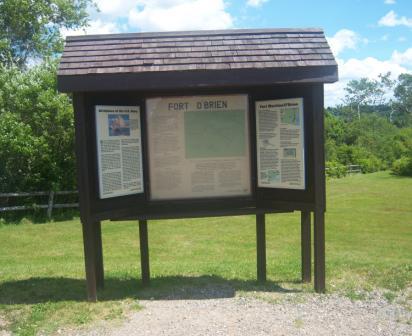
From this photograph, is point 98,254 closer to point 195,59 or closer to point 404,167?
point 195,59

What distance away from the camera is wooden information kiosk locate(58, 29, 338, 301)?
589 cm

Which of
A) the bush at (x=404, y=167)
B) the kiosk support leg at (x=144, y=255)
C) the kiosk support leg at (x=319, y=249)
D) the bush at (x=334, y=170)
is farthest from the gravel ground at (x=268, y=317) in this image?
the bush at (x=404, y=167)

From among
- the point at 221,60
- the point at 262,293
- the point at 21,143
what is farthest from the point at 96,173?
the point at 21,143

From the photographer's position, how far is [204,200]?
6.65 metres

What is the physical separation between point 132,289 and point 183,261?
3056 millimetres

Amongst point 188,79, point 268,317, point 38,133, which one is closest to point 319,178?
point 268,317

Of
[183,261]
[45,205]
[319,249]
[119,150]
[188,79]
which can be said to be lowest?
[183,261]

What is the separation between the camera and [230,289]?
258 inches

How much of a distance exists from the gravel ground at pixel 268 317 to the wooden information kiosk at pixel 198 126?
647mm

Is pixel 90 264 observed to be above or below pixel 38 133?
below

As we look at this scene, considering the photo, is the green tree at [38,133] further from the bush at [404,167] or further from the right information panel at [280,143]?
the bush at [404,167]

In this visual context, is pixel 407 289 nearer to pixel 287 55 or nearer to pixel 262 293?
pixel 262 293

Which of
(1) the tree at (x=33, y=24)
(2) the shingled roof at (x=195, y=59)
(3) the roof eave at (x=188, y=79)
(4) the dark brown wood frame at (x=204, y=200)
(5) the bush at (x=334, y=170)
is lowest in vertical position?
(5) the bush at (x=334, y=170)

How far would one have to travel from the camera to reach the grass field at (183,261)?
20.0 ft
